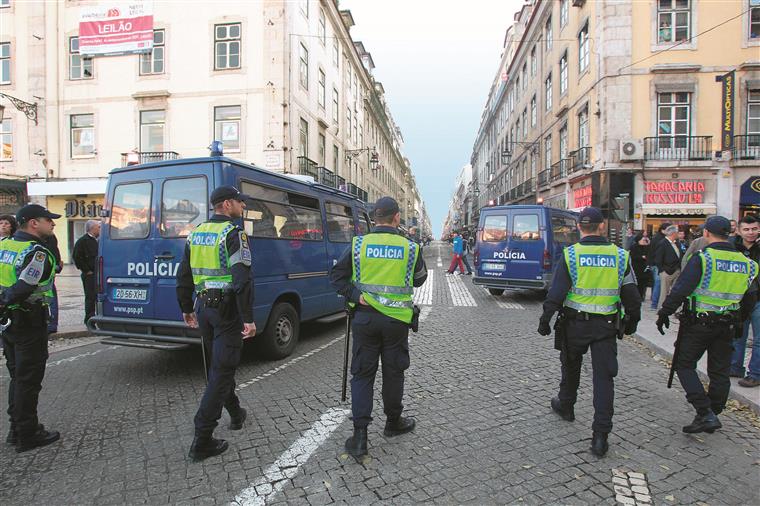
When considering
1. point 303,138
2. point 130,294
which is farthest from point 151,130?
point 130,294

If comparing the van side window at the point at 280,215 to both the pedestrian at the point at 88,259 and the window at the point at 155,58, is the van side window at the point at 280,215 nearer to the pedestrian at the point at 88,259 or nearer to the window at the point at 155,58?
the pedestrian at the point at 88,259

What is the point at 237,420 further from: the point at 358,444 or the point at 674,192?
the point at 674,192

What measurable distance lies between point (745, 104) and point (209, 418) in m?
24.2

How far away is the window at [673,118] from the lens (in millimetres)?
18844

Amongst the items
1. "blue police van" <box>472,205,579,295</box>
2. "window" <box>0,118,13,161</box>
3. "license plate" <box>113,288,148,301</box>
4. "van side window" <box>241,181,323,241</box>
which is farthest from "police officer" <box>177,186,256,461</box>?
"window" <box>0,118,13,161</box>

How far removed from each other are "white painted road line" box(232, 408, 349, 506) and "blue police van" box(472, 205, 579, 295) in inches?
316

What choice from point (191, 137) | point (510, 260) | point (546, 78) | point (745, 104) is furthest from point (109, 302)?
point (546, 78)

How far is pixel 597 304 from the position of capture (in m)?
3.37

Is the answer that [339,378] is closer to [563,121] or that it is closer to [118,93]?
[118,93]

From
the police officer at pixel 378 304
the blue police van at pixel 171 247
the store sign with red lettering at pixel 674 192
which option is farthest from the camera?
the store sign with red lettering at pixel 674 192

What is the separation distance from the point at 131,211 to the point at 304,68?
19.6 m

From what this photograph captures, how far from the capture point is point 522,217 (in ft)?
36.3

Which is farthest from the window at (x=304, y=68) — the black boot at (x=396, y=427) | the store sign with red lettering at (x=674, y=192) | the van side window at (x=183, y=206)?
the black boot at (x=396, y=427)

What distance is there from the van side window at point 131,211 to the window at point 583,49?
22.1 meters
